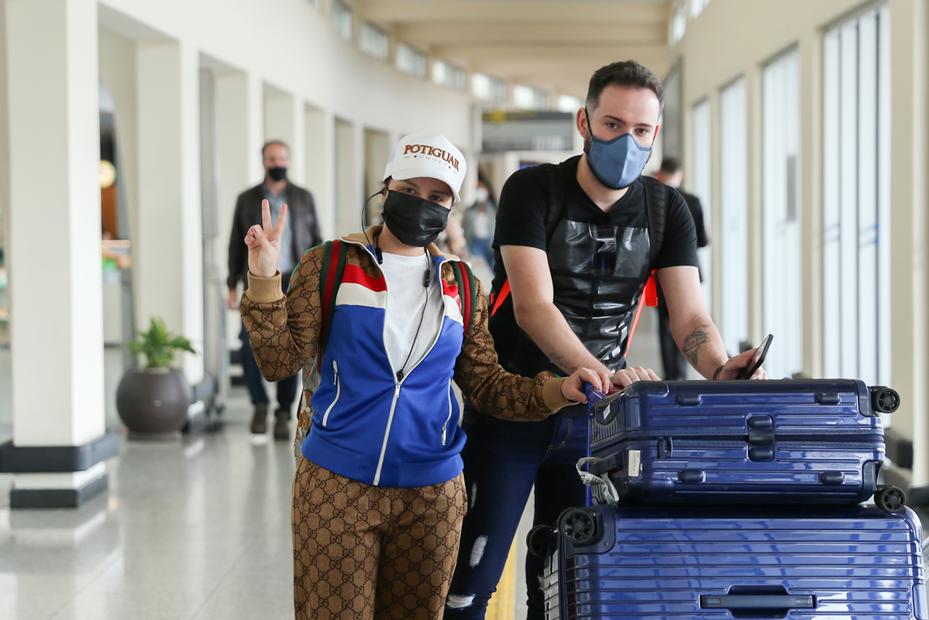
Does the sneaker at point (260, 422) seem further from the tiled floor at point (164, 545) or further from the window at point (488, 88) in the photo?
the window at point (488, 88)

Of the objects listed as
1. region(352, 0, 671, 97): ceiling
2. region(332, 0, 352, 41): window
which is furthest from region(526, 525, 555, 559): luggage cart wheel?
region(352, 0, 671, 97): ceiling

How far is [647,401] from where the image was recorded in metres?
2.06

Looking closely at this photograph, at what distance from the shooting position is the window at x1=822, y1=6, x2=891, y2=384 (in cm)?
792

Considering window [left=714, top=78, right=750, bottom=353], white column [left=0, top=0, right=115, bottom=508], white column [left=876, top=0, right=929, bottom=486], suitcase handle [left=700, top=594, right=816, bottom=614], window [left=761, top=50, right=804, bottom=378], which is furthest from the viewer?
window [left=714, top=78, right=750, bottom=353]

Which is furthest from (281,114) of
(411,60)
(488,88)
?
(488,88)

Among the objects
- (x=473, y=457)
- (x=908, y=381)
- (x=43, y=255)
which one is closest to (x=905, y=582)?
(x=473, y=457)

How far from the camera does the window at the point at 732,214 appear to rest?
47.0 feet

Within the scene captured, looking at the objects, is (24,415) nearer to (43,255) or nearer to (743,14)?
(43,255)

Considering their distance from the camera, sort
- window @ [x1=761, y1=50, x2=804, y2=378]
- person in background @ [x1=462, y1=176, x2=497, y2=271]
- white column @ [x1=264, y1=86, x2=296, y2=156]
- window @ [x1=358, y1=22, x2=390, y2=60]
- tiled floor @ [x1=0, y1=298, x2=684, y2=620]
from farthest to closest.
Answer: window @ [x1=358, y1=22, x2=390, y2=60] < person in background @ [x1=462, y1=176, x2=497, y2=271] < white column @ [x1=264, y1=86, x2=296, y2=156] < window @ [x1=761, y1=50, x2=804, y2=378] < tiled floor @ [x1=0, y1=298, x2=684, y2=620]

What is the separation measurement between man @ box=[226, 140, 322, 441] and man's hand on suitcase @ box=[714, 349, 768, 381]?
6149 mm

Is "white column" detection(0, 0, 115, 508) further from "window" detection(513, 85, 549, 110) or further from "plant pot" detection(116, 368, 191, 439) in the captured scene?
"window" detection(513, 85, 549, 110)

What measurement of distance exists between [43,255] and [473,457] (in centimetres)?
427

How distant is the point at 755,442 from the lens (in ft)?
6.74

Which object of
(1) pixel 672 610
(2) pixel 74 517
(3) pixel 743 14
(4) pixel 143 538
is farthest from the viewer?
(3) pixel 743 14
